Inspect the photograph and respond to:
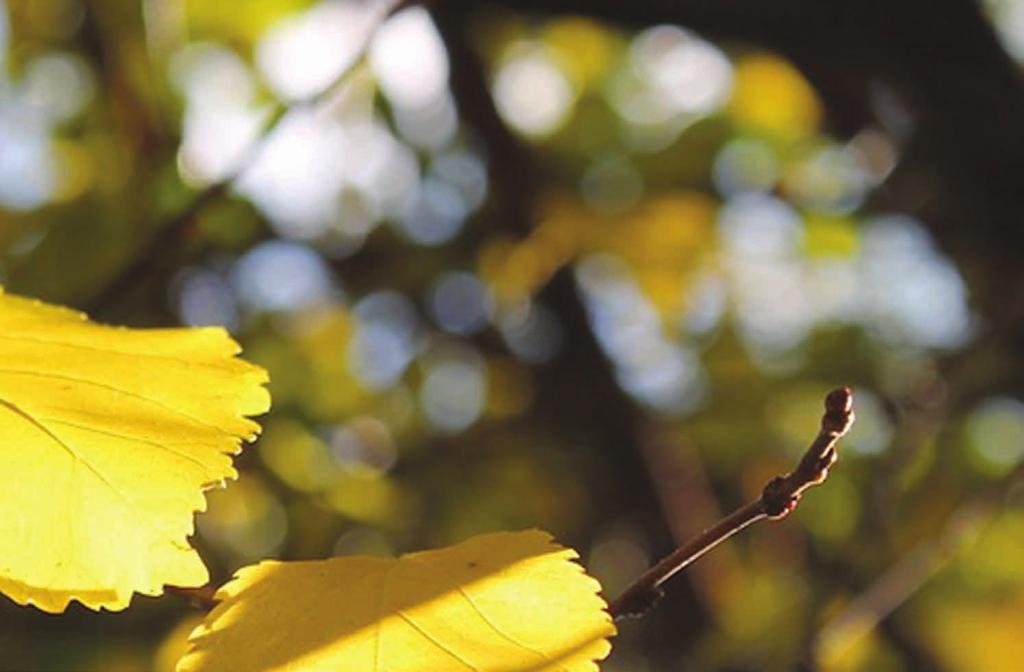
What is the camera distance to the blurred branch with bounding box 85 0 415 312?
2.69 feet

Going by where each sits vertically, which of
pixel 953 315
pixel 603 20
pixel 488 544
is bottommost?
pixel 953 315

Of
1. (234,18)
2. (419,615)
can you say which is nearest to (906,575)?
(419,615)

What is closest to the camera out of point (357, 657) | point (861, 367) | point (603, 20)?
point (357, 657)

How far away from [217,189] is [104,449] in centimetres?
37

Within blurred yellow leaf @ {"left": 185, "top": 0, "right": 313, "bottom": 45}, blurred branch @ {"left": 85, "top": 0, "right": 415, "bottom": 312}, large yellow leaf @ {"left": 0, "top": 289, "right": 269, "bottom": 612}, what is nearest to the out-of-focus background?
blurred yellow leaf @ {"left": 185, "top": 0, "right": 313, "bottom": 45}

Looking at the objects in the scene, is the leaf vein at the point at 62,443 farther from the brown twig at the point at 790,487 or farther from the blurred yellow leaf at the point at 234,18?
the blurred yellow leaf at the point at 234,18

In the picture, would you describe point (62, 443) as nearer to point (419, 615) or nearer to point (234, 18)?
point (419, 615)

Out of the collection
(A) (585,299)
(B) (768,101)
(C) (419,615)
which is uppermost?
(C) (419,615)

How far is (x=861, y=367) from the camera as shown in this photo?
154cm

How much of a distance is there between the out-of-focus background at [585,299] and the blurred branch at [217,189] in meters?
0.29

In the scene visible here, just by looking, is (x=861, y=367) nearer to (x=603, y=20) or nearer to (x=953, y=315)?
(x=953, y=315)

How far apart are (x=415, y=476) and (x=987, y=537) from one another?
552 millimetres

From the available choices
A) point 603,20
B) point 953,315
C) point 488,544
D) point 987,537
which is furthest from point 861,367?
point 488,544

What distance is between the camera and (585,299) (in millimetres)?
1519
